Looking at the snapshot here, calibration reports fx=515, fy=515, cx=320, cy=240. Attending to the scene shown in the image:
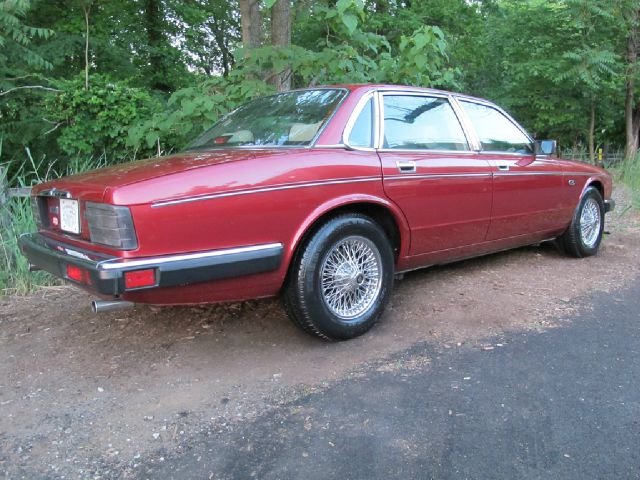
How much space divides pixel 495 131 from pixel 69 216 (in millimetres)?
3409

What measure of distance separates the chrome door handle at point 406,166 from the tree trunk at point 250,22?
15.8 ft

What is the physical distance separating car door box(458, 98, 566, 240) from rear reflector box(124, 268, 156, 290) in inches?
110

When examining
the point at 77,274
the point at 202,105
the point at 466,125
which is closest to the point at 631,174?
the point at 466,125

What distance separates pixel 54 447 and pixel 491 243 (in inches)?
134

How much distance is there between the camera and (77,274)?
2561mm

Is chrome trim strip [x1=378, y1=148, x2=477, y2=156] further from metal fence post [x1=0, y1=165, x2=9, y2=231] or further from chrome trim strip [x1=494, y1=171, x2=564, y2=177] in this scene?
metal fence post [x1=0, y1=165, x2=9, y2=231]

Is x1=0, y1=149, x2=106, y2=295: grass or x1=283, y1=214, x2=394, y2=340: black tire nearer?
x1=283, y1=214, x2=394, y2=340: black tire

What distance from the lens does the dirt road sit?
2.29 metres

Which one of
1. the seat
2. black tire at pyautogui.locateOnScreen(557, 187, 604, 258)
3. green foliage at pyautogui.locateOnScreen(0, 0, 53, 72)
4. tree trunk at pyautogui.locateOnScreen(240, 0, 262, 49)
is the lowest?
black tire at pyautogui.locateOnScreen(557, 187, 604, 258)

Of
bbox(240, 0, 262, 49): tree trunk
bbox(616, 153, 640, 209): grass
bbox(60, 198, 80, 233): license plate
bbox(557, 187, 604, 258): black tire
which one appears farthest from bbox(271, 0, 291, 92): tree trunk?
bbox(616, 153, 640, 209): grass

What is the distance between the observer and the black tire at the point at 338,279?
294cm

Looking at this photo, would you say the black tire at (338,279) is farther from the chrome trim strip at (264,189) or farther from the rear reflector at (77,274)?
the rear reflector at (77,274)

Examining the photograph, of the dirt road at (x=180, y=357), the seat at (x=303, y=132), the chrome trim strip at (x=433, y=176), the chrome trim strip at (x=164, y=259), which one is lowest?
the dirt road at (x=180, y=357)

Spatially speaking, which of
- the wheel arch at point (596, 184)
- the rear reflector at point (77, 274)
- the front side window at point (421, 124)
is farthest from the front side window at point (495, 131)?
the rear reflector at point (77, 274)
